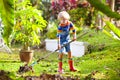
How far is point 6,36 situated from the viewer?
2.35 feet

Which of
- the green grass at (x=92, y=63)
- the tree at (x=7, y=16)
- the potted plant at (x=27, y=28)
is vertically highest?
the tree at (x=7, y=16)

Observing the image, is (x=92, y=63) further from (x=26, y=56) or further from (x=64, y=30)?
(x=26, y=56)

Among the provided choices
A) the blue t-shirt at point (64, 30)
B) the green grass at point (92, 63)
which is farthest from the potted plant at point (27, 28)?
the blue t-shirt at point (64, 30)

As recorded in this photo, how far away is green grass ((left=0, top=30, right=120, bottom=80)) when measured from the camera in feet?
19.0

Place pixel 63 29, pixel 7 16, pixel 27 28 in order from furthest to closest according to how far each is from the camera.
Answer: pixel 27 28, pixel 63 29, pixel 7 16

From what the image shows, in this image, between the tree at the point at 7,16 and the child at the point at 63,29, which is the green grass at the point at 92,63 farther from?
the tree at the point at 7,16

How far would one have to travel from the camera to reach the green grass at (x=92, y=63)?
19.0ft

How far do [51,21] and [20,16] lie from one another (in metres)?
9.48

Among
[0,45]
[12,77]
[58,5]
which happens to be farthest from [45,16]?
[12,77]

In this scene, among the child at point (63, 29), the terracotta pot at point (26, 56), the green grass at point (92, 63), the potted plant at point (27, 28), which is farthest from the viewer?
the terracotta pot at point (26, 56)

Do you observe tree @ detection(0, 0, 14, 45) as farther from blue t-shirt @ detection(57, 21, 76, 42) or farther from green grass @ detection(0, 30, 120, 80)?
blue t-shirt @ detection(57, 21, 76, 42)

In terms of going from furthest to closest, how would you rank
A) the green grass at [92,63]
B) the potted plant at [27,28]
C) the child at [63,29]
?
the potted plant at [27,28]
the child at [63,29]
the green grass at [92,63]

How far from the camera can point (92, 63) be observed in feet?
25.0

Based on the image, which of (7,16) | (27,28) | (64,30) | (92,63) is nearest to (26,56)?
(27,28)
